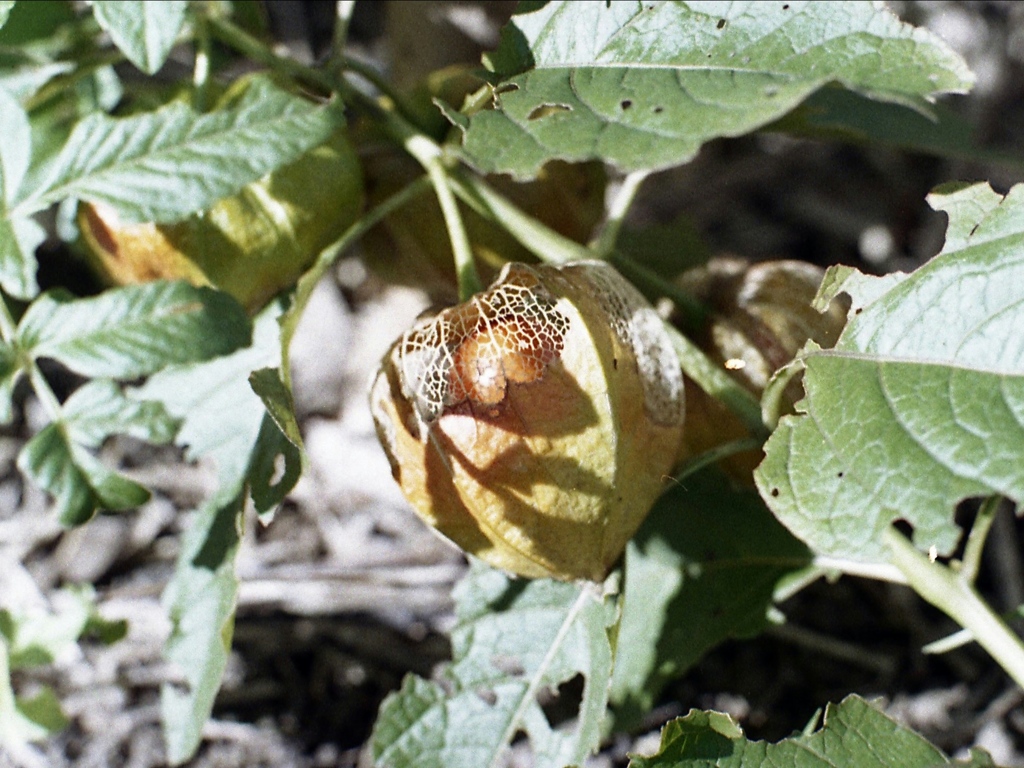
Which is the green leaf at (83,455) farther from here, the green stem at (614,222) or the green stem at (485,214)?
the green stem at (614,222)

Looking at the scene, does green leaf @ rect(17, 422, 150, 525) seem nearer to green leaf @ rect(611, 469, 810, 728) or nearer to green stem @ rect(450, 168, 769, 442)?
green stem @ rect(450, 168, 769, 442)

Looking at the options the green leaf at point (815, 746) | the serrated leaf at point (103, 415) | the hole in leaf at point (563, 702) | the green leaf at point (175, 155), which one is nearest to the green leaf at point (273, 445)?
the serrated leaf at point (103, 415)

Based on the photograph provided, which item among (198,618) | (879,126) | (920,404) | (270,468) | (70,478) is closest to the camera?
(920,404)

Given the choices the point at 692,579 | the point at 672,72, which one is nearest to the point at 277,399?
the point at 672,72

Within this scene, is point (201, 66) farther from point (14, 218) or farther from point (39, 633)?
point (39, 633)

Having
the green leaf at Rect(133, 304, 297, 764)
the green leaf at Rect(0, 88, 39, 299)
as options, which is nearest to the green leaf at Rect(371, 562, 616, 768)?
the green leaf at Rect(133, 304, 297, 764)

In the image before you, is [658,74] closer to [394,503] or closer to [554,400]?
[554,400]
